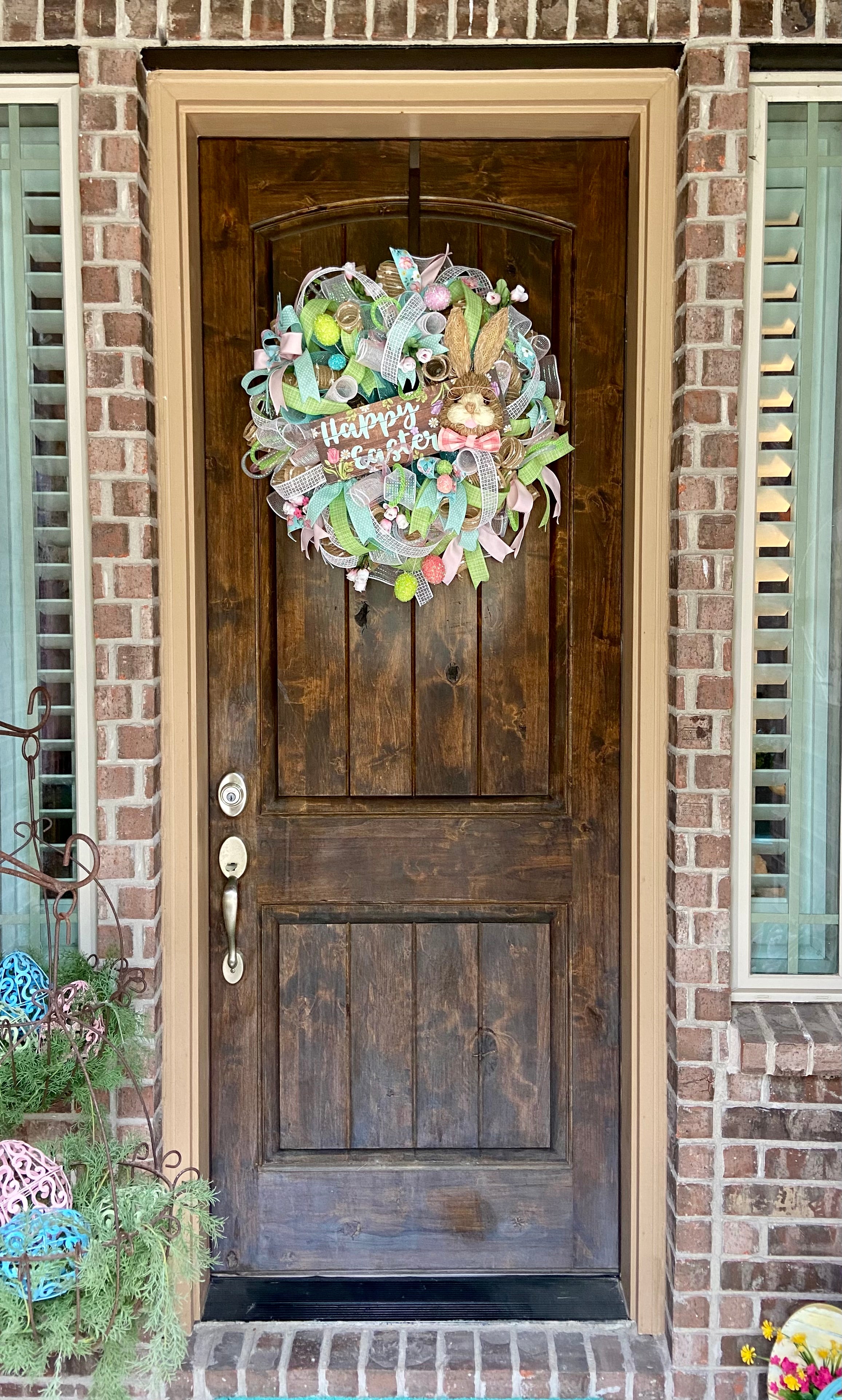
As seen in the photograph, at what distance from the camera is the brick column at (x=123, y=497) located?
1929mm

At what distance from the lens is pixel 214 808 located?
223 cm

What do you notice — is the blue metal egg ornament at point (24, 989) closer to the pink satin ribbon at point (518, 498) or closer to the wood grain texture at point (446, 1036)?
the wood grain texture at point (446, 1036)

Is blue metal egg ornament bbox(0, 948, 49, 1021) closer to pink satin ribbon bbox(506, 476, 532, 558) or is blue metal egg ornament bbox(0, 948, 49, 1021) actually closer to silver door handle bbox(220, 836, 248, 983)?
silver door handle bbox(220, 836, 248, 983)

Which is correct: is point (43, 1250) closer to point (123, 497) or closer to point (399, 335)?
point (123, 497)

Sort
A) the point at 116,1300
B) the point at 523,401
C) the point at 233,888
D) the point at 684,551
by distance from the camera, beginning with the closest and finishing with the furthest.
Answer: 1. the point at 116,1300
2. the point at 684,551
3. the point at 523,401
4. the point at 233,888

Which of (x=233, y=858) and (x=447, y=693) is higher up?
(x=447, y=693)

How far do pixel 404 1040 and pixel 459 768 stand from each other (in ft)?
2.07

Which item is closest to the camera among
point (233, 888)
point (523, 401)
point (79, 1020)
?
point (79, 1020)

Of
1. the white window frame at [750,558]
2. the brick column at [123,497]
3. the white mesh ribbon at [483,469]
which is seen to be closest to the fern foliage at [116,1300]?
the brick column at [123,497]

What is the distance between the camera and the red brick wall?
1.92 metres

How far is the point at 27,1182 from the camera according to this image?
1.55m

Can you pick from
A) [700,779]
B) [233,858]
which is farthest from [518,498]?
[233,858]

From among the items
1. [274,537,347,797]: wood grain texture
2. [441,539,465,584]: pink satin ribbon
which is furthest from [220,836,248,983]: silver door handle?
[441,539,465,584]: pink satin ribbon

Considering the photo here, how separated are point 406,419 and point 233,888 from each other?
1.09m
